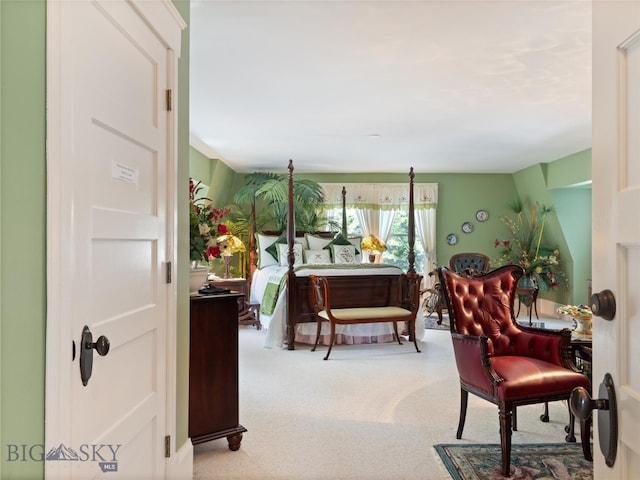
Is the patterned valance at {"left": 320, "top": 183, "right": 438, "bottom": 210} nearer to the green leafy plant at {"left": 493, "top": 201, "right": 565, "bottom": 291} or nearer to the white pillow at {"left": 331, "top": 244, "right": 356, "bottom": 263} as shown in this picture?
the green leafy plant at {"left": 493, "top": 201, "right": 565, "bottom": 291}

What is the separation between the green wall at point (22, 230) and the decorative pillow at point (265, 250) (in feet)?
19.7

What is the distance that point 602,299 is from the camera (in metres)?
0.93

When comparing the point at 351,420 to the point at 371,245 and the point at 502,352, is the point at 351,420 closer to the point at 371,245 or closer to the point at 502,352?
the point at 502,352

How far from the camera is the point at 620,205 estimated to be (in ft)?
2.87

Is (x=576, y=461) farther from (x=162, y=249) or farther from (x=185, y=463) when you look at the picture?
(x=162, y=249)

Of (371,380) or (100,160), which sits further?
(371,380)

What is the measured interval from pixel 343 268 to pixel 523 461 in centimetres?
334

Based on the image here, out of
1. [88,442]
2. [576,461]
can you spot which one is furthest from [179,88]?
[576,461]

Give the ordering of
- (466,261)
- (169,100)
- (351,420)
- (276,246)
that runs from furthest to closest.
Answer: (466,261), (276,246), (351,420), (169,100)

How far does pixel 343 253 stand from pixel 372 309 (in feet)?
5.77

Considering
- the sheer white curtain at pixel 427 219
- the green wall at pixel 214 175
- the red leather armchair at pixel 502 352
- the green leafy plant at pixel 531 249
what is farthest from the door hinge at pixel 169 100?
the sheer white curtain at pixel 427 219

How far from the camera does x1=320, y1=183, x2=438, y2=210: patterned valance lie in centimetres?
873

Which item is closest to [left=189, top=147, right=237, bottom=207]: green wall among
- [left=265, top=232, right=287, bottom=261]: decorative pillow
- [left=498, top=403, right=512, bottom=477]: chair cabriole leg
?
[left=265, top=232, right=287, bottom=261]: decorative pillow

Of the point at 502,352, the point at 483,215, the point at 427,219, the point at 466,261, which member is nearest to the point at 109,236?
the point at 502,352
